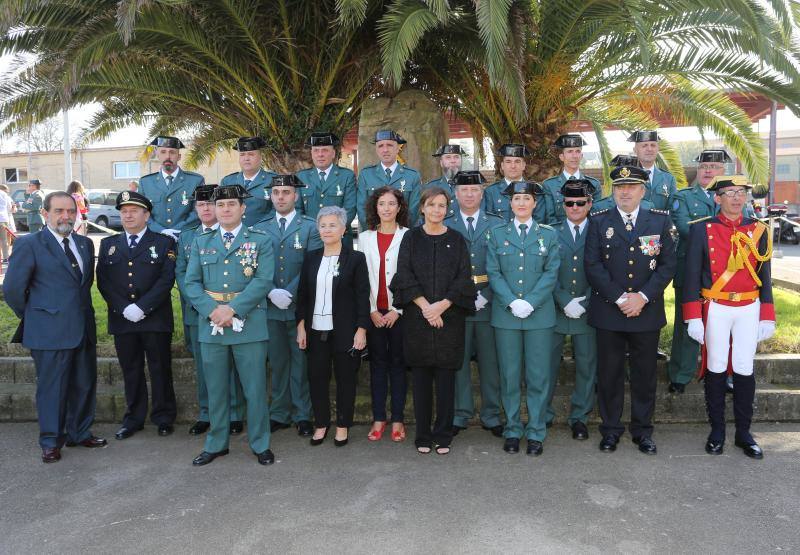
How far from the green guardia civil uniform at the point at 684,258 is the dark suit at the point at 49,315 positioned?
4.44 meters

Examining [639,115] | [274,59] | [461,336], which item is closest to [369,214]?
[461,336]

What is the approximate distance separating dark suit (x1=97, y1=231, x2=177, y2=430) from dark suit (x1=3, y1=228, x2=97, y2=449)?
0.25 m

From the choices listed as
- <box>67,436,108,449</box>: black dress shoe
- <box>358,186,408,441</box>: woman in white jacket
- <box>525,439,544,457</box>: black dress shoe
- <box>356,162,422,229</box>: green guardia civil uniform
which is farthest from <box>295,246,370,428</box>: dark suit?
<box>67,436,108,449</box>: black dress shoe

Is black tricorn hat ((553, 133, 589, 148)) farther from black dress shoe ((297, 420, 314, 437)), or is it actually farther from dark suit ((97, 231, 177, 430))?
dark suit ((97, 231, 177, 430))

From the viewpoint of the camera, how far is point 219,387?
4477 mm

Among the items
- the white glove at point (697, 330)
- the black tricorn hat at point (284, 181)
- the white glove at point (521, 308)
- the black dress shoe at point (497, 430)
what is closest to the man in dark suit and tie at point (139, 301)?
the black tricorn hat at point (284, 181)

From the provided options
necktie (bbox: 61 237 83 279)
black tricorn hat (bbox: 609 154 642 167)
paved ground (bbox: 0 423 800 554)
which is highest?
black tricorn hat (bbox: 609 154 642 167)

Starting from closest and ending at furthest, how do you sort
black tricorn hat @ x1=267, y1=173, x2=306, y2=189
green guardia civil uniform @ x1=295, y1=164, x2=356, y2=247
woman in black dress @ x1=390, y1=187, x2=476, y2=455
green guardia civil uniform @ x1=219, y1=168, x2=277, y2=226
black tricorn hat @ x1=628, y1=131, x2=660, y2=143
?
woman in black dress @ x1=390, y1=187, x2=476, y2=455
black tricorn hat @ x1=267, y1=173, x2=306, y2=189
black tricorn hat @ x1=628, y1=131, x2=660, y2=143
green guardia civil uniform @ x1=219, y1=168, x2=277, y2=226
green guardia civil uniform @ x1=295, y1=164, x2=356, y2=247

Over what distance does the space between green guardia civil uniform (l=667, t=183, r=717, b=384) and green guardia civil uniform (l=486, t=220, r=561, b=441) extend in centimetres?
134

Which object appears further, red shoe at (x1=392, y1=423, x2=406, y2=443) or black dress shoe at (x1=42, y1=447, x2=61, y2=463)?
red shoe at (x1=392, y1=423, x2=406, y2=443)

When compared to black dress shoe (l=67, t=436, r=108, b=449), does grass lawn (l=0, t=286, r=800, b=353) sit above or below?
above

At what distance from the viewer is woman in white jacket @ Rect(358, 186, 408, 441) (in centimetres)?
477

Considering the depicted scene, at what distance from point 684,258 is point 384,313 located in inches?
96.6

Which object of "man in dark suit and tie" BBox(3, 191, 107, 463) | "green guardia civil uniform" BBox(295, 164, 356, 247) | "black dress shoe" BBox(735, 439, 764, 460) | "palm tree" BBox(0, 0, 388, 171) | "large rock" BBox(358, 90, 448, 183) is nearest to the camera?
"black dress shoe" BBox(735, 439, 764, 460)
